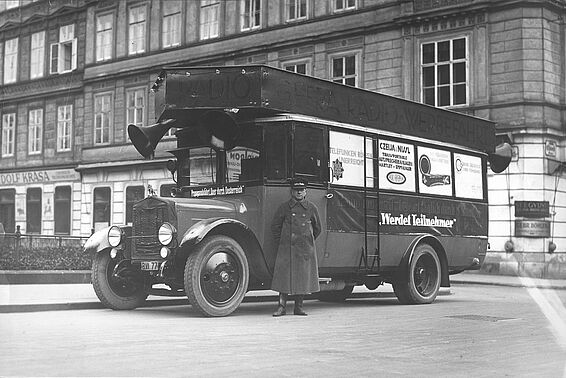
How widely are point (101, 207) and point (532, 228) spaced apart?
20.6 meters

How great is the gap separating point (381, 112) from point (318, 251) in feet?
8.63

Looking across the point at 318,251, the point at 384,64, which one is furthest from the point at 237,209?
the point at 384,64

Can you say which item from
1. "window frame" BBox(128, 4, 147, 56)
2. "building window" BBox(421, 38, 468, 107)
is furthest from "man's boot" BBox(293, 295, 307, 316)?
"window frame" BBox(128, 4, 147, 56)

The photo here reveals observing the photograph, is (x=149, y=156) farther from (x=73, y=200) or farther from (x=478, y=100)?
(x=73, y=200)

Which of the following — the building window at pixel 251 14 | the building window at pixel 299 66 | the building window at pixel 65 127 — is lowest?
the building window at pixel 65 127

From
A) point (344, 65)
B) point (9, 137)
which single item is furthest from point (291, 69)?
point (9, 137)

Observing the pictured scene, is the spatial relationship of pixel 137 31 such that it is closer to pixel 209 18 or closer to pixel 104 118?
pixel 209 18

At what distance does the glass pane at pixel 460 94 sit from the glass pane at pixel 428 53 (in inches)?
57.3

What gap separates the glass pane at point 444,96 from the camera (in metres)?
28.5

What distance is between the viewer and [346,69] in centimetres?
3162

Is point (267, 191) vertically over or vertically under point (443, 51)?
under

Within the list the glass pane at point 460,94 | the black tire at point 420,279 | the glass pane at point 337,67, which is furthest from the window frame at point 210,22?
the black tire at point 420,279

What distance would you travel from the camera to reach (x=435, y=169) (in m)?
14.5

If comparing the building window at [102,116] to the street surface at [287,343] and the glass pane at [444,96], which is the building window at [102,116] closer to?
the glass pane at [444,96]
